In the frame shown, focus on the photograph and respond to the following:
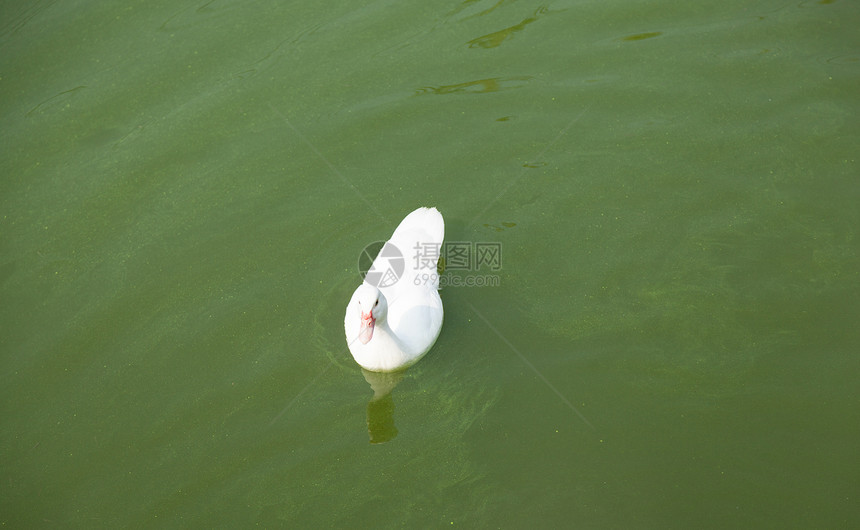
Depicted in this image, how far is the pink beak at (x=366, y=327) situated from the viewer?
3477 mm

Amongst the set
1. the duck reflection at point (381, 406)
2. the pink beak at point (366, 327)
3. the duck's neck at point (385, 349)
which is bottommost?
the duck reflection at point (381, 406)

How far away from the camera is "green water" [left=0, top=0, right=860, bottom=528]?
11.3 feet

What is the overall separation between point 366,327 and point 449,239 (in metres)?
1.18

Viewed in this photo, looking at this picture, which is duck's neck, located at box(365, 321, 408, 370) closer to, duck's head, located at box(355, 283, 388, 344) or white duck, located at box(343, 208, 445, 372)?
white duck, located at box(343, 208, 445, 372)

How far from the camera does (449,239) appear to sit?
4457 mm

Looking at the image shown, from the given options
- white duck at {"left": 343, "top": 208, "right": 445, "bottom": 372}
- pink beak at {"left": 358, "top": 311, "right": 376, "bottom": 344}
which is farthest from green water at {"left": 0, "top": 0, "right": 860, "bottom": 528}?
pink beak at {"left": 358, "top": 311, "right": 376, "bottom": 344}

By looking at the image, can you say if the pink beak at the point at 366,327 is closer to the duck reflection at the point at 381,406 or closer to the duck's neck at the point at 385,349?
the duck's neck at the point at 385,349

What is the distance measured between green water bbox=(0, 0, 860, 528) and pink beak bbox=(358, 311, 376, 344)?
0.51m

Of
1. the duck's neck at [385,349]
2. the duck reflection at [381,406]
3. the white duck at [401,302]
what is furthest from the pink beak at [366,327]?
the duck reflection at [381,406]

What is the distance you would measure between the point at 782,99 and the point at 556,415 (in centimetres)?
310

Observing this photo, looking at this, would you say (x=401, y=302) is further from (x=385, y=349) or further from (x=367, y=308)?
(x=367, y=308)

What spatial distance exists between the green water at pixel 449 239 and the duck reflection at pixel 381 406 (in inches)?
0.7

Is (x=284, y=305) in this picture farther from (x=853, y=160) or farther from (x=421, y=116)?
(x=853, y=160)

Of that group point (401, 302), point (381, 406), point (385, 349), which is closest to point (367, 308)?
point (385, 349)
